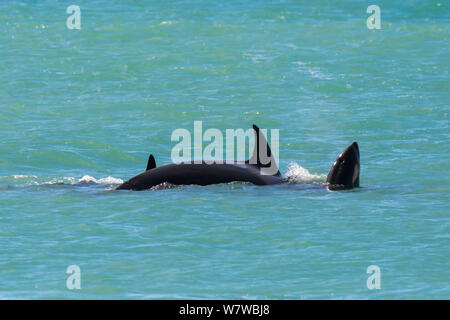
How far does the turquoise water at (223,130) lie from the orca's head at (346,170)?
29 centimetres

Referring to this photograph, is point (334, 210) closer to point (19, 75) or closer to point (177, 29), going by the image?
point (19, 75)

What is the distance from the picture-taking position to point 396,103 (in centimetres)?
2345

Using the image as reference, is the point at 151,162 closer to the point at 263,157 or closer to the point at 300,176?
the point at 263,157

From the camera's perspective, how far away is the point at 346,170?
15227 mm

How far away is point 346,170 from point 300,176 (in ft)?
4.57

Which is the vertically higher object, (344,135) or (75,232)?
(344,135)

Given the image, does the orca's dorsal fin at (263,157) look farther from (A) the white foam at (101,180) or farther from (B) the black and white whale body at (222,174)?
(A) the white foam at (101,180)

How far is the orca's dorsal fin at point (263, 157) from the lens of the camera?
1534 centimetres

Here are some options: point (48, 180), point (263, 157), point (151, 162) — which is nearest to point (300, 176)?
point (263, 157)

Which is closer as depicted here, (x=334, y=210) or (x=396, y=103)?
(x=334, y=210)

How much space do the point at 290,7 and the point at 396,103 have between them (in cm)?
1212

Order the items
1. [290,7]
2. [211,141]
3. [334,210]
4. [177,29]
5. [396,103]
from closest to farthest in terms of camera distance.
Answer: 1. [334,210]
2. [211,141]
3. [396,103]
4. [177,29]
5. [290,7]

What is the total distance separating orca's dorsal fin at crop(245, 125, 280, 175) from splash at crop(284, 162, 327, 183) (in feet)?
1.03
